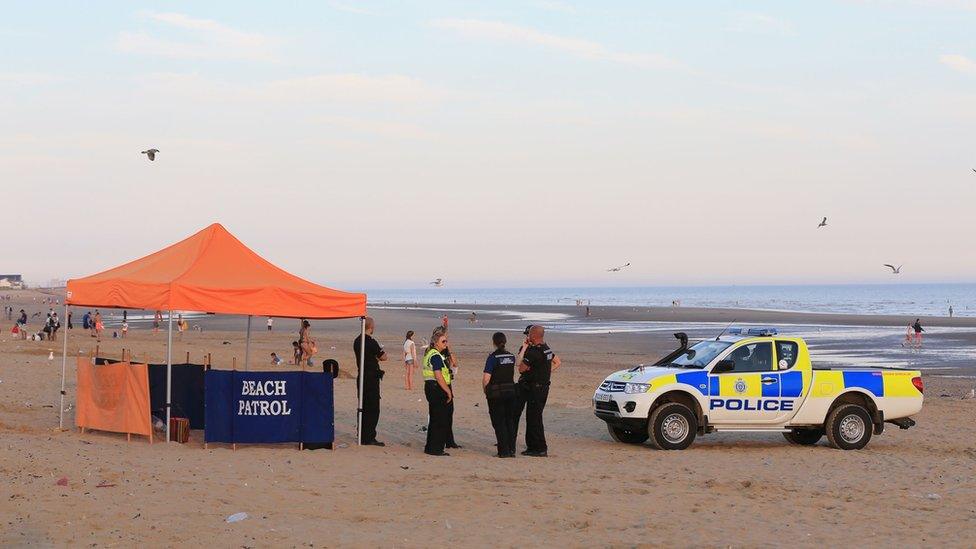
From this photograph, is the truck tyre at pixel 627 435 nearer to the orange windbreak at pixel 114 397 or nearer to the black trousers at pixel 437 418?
the black trousers at pixel 437 418

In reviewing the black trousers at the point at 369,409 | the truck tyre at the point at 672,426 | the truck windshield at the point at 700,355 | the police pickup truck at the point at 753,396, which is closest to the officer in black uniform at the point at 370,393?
the black trousers at the point at 369,409

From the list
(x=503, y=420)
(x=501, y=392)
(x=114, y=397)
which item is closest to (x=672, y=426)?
(x=503, y=420)

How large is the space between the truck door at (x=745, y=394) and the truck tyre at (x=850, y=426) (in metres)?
0.67

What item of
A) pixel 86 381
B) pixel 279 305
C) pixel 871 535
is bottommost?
pixel 871 535

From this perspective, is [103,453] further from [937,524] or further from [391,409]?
[937,524]

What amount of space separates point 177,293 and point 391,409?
6415 mm

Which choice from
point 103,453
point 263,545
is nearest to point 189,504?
point 263,545

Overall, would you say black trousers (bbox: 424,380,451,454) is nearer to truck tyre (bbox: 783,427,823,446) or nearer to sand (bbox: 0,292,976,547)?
sand (bbox: 0,292,976,547)

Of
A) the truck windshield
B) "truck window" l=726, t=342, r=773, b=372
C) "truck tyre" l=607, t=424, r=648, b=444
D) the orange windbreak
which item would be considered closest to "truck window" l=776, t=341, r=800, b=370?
"truck window" l=726, t=342, r=773, b=372

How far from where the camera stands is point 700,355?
50.7 feet

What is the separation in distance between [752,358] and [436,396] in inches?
185

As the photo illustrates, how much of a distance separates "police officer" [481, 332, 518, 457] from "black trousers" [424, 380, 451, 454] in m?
0.59

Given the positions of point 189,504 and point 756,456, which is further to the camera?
point 756,456

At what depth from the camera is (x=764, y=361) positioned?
15164 millimetres
